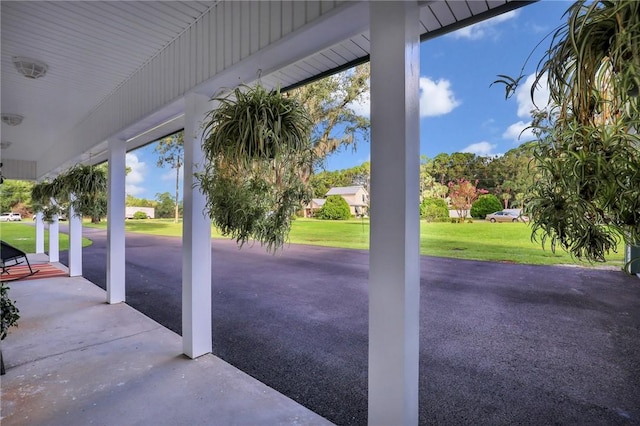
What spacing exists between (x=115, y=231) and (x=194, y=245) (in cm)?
214

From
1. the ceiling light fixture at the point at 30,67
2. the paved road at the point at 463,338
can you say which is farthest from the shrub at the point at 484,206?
the ceiling light fixture at the point at 30,67

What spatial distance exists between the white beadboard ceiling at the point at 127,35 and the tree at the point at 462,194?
129cm

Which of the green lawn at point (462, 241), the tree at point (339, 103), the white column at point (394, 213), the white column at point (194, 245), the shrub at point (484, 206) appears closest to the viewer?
the white column at point (394, 213)

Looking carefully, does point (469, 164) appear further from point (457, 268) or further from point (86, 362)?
point (457, 268)

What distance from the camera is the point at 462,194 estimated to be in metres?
2.66

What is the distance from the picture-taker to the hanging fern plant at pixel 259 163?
4.98 feet

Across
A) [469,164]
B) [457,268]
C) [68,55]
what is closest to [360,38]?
[469,164]

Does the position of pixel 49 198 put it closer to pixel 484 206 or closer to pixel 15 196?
pixel 484 206

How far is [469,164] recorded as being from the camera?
8.38 ft

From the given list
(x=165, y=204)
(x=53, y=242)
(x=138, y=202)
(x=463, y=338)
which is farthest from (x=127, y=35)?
(x=138, y=202)

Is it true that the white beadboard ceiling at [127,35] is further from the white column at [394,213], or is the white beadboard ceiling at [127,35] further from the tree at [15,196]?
the tree at [15,196]

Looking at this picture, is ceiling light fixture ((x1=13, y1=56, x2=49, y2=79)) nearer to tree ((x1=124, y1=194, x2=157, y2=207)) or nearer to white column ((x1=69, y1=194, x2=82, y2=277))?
white column ((x1=69, y1=194, x2=82, y2=277))

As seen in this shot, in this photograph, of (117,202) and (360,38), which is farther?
(117,202)

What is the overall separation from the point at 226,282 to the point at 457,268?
468 cm
